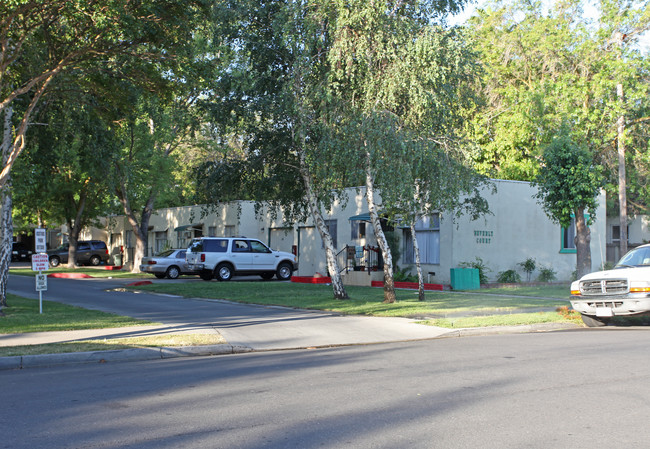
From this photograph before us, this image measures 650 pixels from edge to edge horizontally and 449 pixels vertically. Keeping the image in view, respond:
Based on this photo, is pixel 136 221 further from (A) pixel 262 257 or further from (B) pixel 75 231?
(A) pixel 262 257

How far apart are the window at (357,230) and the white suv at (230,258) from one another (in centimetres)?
364

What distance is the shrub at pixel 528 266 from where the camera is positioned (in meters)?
28.0

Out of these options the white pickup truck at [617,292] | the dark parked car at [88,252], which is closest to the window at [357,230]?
the white pickup truck at [617,292]

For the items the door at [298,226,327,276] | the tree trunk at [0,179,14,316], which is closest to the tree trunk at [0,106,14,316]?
the tree trunk at [0,179,14,316]

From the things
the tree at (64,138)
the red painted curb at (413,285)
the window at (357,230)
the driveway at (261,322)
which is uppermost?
the tree at (64,138)

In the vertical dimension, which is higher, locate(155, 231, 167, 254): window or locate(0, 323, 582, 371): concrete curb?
locate(155, 231, 167, 254): window

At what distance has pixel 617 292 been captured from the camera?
45.4 feet

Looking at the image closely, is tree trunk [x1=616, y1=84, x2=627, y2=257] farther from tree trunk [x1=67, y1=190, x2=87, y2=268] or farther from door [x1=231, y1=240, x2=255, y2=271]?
tree trunk [x1=67, y1=190, x2=87, y2=268]

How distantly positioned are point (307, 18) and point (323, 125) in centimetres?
289

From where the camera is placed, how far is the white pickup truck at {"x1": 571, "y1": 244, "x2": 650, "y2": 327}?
13.5 m

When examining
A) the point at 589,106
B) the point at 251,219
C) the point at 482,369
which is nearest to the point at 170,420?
the point at 482,369

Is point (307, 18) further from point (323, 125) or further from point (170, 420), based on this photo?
point (170, 420)

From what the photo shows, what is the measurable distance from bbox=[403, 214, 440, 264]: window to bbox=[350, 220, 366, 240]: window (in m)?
2.27

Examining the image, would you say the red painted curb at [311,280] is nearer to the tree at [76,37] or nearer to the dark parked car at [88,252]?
the tree at [76,37]
